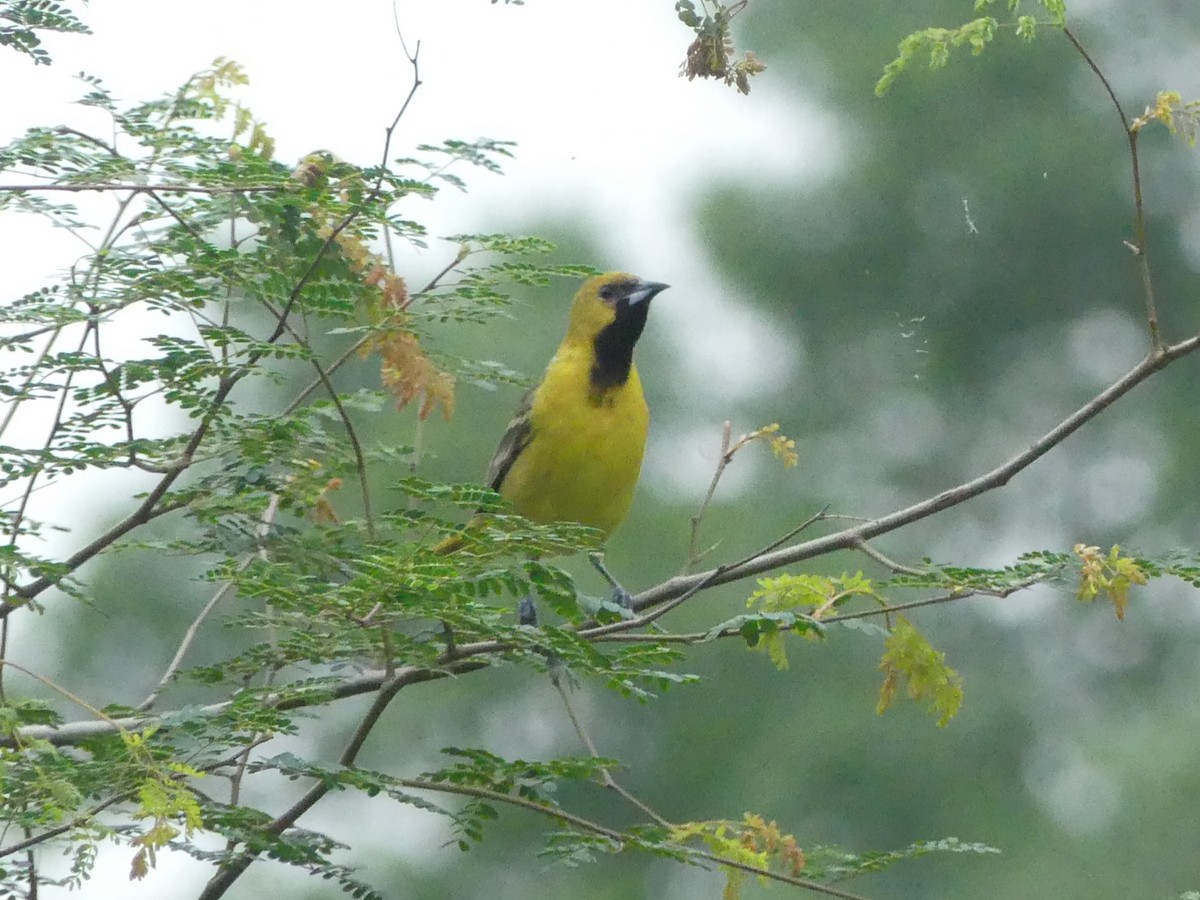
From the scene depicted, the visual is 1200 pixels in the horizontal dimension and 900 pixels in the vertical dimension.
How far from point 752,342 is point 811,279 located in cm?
58

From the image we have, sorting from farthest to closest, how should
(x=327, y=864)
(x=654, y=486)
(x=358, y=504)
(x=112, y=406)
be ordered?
(x=654, y=486), (x=358, y=504), (x=112, y=406), (x=327, y=864)

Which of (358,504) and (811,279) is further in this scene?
(811,279)

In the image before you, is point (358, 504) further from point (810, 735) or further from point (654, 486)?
point (810, 735)

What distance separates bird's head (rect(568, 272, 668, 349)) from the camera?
4.46 m

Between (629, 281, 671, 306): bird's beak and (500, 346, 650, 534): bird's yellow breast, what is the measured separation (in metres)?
0.41

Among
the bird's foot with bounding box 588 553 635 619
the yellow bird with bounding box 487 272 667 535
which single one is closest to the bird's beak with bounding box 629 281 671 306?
the yellow bird with bounding box 487 272 667 535

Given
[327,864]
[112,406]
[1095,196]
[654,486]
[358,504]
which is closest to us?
[327,864]

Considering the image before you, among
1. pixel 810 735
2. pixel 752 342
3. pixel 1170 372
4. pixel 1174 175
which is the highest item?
pixel 1174 175

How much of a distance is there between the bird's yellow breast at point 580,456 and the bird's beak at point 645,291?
1.36ft

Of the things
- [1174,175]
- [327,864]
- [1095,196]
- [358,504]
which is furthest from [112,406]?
[1174,175]

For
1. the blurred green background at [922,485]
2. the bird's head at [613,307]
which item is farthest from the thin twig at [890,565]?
the blurred green background at [922,485]

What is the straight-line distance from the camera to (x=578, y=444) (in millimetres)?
4090

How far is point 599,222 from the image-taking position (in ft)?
31.8

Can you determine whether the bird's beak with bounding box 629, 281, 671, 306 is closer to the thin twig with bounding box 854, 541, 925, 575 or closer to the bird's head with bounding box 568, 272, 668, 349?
the bird's head with bounding box 568, 272, 668, 349
